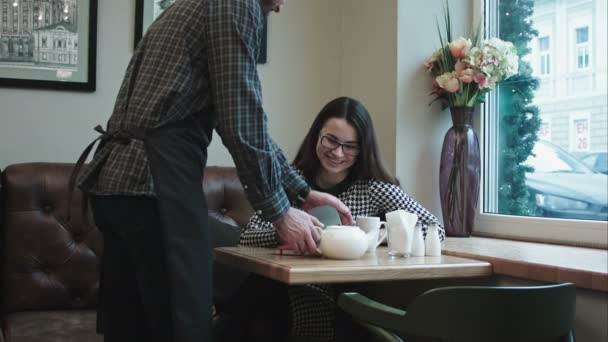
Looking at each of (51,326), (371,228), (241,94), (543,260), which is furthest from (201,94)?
(51,326)

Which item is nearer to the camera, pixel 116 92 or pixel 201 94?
pixel 201 94

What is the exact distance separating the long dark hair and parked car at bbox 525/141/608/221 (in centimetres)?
52

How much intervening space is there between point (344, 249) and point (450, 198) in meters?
0.94

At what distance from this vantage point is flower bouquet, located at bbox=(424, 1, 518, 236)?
231 centimetres

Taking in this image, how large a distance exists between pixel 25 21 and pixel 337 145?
1318mm

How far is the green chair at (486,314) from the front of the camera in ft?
4.07

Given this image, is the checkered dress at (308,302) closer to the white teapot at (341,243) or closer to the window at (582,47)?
the white teapot at (341,243)

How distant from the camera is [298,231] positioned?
1.54 meters

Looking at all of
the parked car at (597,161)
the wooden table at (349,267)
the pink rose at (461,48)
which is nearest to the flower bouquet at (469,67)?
the pink rose at (461,48)

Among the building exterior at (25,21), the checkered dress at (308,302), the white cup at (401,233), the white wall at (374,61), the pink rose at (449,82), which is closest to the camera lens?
the white cup at (401,233)

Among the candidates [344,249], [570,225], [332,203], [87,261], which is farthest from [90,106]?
[570,225]

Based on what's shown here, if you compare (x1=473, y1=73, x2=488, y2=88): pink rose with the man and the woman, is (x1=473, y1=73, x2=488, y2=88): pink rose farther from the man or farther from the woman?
the man

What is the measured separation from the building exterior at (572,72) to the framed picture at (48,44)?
65.7 inches

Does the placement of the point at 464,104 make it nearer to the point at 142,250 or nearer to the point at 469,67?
the point at 469,67
